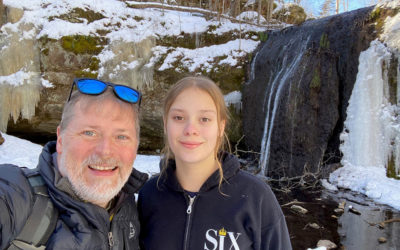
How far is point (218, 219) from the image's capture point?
1998 mm

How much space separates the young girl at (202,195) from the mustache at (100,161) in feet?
1.53

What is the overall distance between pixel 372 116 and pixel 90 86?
9315mm

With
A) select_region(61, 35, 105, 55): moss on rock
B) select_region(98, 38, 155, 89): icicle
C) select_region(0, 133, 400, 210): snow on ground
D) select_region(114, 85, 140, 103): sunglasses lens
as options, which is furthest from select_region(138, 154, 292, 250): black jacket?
select_region(61, 35, 105, 55): moss on rock

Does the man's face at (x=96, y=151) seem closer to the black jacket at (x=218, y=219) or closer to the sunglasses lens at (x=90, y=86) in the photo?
the sunglasses lens at (x=90, y=86)

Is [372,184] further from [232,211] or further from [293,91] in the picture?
[232,211]

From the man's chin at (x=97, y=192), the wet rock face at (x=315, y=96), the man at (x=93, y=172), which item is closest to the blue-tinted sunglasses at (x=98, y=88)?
the man at (x=93, y=172)

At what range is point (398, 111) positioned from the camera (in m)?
8.70

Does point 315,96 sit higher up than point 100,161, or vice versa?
point 315,96

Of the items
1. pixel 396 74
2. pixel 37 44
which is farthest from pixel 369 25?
pixel 37 44

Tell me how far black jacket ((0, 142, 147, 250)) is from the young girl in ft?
0.99

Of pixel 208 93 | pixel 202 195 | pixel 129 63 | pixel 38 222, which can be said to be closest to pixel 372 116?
pixel 129 63

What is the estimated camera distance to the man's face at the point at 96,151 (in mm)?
1681

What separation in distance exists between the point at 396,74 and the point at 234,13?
11086mm

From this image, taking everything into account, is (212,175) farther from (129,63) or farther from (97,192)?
(129,63)
